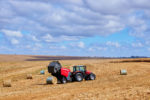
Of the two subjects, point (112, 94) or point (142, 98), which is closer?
point (142, 98)

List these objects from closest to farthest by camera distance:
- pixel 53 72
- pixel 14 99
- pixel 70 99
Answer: pixel 70 99 < pixel 14 99 < pixel 53 72

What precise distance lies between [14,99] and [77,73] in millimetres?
11033

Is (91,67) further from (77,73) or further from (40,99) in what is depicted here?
(40,99)

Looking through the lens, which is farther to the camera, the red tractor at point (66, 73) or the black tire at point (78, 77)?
the black tire at point (78, 77)

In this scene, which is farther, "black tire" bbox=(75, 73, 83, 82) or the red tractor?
"black tire" bbox=(75, 73, 83, 82)

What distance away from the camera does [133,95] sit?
46.5 ft

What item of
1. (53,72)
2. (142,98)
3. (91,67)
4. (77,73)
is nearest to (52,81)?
(53,72)

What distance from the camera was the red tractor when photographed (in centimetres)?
2427

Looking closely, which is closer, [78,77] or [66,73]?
[66,73]

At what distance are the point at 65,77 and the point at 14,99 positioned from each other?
9.94 meters

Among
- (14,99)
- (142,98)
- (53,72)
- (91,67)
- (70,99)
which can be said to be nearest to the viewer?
(142,98)

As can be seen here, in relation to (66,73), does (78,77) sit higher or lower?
lower

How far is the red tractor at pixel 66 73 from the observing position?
24.3 metres

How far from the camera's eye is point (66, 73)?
25.2 m
